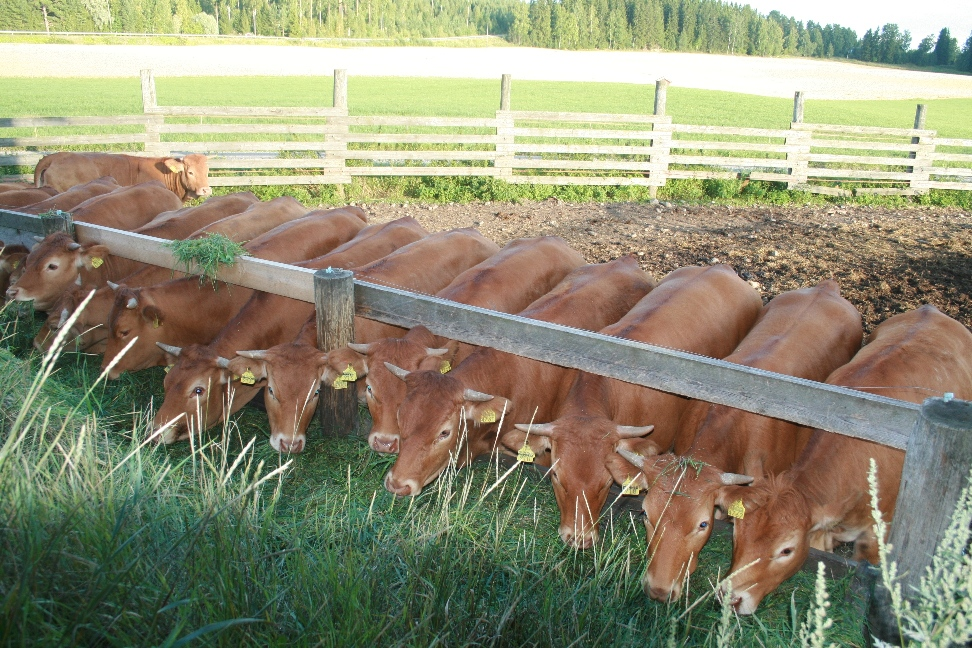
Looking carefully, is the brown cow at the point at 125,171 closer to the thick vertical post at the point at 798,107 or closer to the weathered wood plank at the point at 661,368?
the weathered wood plank at the point at 661,368

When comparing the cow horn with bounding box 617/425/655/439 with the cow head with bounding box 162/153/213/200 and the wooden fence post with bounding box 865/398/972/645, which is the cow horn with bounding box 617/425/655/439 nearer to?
the wooden fence post with bounding box 865/398/972/645

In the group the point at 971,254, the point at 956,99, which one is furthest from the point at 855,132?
the point at 956,99

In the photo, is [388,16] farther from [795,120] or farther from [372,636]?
[372,636]

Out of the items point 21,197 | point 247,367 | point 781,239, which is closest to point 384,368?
point 247,367

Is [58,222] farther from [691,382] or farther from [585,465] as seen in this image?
[691,382]

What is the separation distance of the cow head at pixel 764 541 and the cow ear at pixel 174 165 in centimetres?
1295

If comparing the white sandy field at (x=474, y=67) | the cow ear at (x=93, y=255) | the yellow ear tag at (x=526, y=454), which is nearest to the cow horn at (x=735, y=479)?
the yellow ear tag at (x=526, y=454)

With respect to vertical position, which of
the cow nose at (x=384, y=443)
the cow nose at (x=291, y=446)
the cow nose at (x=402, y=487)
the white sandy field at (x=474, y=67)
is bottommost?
the cow nose at (x=291, y=446)

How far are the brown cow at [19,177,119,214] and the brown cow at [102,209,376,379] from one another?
318cm

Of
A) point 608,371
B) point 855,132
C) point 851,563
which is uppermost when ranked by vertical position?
point 855,132

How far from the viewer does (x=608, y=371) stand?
14.0 feet

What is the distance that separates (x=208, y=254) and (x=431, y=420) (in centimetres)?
248

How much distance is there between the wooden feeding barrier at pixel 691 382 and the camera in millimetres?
3031

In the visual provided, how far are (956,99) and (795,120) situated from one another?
49.2m
